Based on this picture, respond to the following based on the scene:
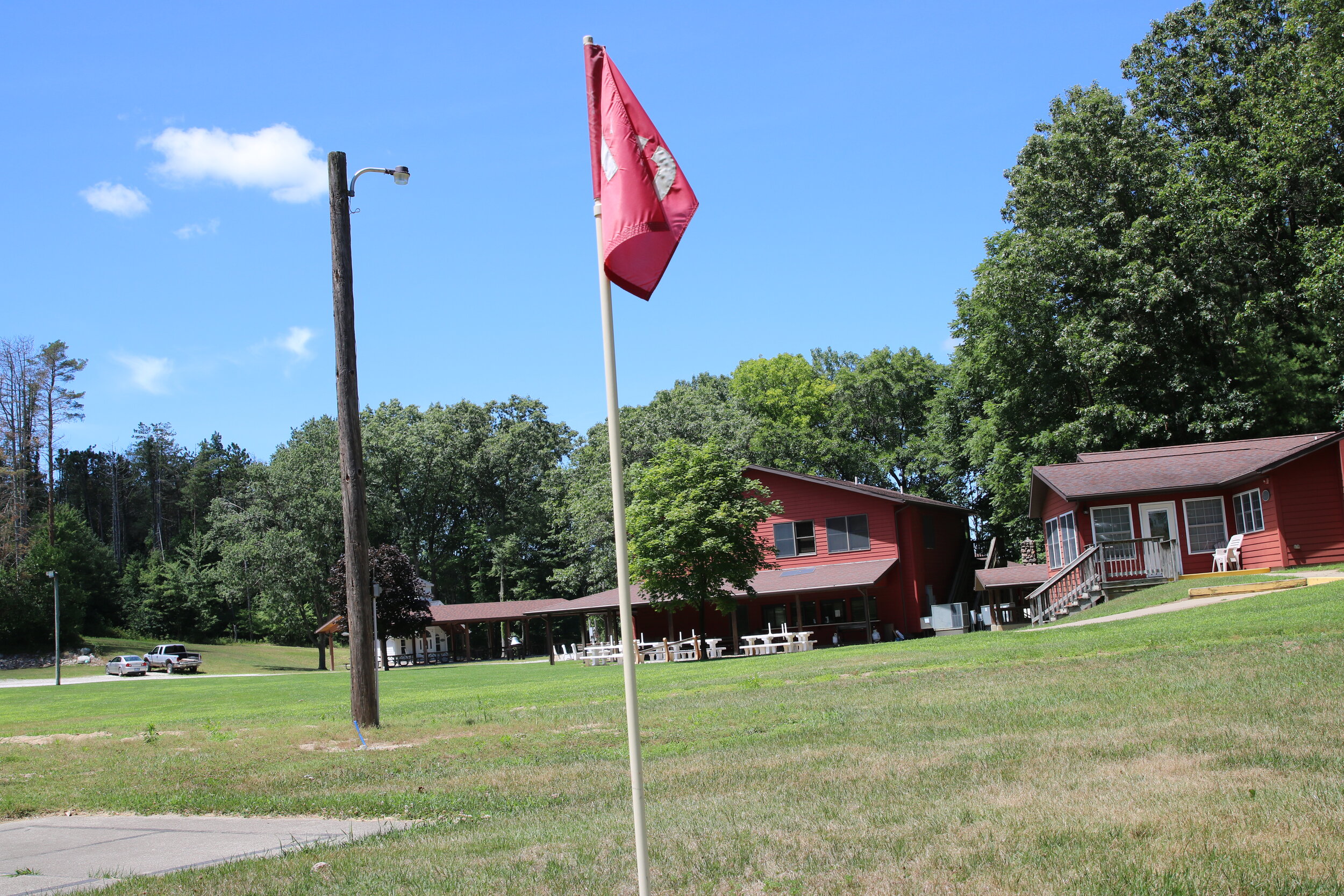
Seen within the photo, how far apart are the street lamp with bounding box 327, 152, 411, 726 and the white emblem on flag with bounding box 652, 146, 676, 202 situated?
9479mm

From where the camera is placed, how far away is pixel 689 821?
636cm

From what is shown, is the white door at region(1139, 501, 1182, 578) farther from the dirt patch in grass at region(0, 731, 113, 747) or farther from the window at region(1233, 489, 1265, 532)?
the dirt patch in grass at region(0, 731, 113, 747)

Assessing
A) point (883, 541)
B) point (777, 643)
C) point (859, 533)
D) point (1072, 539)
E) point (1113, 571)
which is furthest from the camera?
point (859, 533)

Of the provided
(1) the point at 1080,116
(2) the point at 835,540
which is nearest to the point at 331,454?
(2) the point at 835,540

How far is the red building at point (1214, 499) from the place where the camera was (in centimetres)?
2953

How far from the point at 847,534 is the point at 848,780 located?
3521 centimetres

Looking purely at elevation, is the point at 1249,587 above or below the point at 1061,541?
below

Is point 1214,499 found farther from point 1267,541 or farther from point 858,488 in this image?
point 858,488

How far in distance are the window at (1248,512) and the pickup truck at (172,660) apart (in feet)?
171

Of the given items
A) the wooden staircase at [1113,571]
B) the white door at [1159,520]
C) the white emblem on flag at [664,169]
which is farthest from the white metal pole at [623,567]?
the white door at [1159,520]

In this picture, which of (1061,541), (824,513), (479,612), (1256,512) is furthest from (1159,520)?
(479,612)

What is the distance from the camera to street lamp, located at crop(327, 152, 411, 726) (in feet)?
45.4

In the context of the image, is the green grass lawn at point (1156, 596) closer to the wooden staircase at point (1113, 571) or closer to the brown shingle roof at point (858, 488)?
the wooden staircase at point (1113, 571)

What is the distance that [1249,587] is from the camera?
2395 cm
